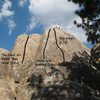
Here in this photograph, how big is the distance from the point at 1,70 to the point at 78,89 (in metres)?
9.96

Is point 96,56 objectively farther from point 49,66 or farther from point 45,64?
point 49,66

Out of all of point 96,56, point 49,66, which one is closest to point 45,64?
point 49,66

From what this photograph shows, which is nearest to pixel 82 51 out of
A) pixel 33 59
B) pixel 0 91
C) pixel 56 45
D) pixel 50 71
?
pixel 56 45

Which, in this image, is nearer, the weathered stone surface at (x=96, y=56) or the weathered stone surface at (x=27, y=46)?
the weathered stone surface at (x=96, y=56)

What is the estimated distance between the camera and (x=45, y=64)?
22453mm

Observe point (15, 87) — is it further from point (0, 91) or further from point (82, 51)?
point (82, 51)

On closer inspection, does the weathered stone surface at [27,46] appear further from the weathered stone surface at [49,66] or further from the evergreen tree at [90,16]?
the evergreen tree at [90,16]

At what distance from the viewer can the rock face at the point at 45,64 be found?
1633 cm

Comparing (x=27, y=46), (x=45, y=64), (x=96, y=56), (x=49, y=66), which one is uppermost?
(x=27, y=46)

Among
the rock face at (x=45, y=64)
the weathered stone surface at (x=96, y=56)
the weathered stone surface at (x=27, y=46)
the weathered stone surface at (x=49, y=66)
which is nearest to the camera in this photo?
the rock face at (x=45, y=64)

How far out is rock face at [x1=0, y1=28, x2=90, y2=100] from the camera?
16.3m

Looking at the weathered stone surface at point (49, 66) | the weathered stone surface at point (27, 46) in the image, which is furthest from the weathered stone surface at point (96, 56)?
the weathered stone surface at point (27, 46)

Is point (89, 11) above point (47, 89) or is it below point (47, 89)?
above

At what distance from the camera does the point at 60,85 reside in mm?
16188
